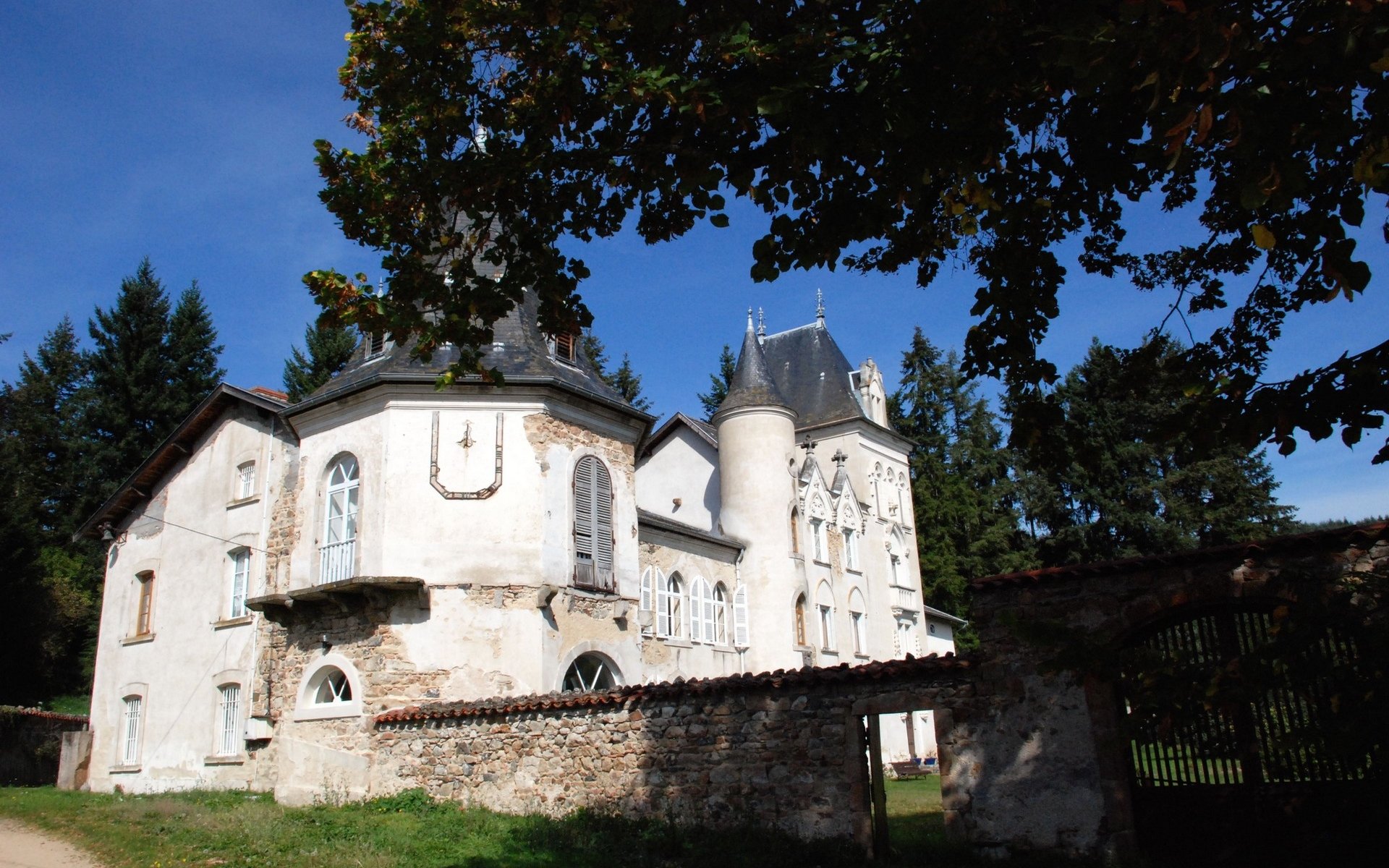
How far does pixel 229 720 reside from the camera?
19.4 metres

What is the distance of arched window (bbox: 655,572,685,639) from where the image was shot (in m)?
21.7

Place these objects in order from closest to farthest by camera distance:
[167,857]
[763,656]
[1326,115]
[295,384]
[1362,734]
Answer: [1362,734], [1326,115], [167,857], [763,656], [295,384]

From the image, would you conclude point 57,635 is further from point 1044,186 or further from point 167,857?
point 1044,186

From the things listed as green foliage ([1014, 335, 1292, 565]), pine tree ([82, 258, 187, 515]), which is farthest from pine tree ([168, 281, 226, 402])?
green foliage ([1014, 335, 1292, 565])

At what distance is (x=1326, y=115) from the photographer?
4465mm

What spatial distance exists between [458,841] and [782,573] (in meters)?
14.9

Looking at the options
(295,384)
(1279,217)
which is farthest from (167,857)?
(295,384)

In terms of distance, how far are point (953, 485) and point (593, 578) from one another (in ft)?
88.6

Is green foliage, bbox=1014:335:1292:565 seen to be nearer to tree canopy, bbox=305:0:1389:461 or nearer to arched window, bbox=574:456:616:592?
arched window, bbox=574:456:616:592

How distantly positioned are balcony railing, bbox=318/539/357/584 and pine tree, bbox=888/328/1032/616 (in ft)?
85.7

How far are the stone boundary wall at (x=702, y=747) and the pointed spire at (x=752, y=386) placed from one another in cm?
1405

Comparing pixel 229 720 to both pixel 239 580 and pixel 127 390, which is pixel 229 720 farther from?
pixel 127 390

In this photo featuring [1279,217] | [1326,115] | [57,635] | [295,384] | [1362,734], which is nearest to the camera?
[1362,734]

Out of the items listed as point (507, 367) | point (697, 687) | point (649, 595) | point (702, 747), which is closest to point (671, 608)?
point (649, 595)
